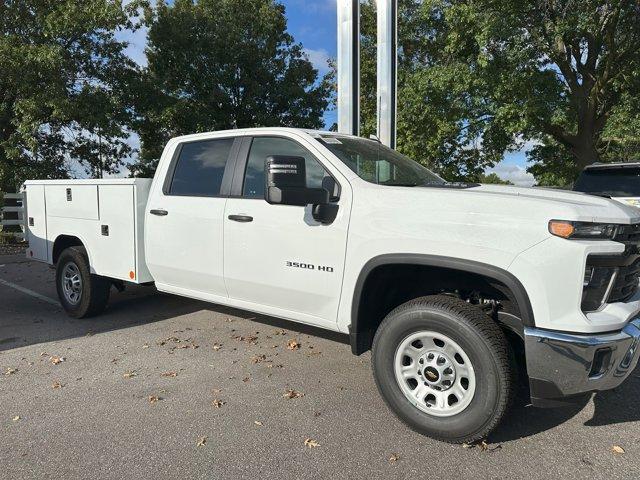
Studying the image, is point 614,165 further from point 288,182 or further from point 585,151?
point 585,151

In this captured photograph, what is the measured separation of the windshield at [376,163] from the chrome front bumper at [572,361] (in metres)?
1.61

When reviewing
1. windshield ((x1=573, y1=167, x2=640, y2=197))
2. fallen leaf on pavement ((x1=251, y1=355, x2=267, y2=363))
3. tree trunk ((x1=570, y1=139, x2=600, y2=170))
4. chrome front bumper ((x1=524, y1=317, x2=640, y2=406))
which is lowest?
fallen leaf on pavement ((x1=251, y1=355, x2=267, y2=363))

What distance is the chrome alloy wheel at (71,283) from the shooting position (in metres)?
6.09

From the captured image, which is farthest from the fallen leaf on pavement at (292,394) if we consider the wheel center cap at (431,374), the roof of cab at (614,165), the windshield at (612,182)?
the roof of cab at (614,165)

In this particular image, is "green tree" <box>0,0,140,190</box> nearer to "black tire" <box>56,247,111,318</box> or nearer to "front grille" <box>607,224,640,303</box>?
"black tire" <box>56,247,111,318</box>

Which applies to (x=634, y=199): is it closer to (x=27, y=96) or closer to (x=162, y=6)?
(x=27, y=96)

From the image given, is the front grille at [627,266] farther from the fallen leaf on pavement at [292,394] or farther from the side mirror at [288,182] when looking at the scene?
the fallen leaf on pavement at [292,394]

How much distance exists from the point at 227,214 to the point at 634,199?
524cm

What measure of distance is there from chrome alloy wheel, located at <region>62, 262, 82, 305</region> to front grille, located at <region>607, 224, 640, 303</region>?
5458 mm

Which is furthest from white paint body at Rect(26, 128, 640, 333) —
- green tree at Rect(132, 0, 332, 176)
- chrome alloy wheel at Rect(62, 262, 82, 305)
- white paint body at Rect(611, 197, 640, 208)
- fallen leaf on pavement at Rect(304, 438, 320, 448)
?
green tree at Rect(132, 0, 332, 176)

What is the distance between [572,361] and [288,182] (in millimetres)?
1990

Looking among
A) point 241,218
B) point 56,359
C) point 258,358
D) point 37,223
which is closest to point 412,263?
point 241,218

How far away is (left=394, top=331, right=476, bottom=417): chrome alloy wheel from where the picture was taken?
10.3 ft

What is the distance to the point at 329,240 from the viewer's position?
12.0ft
